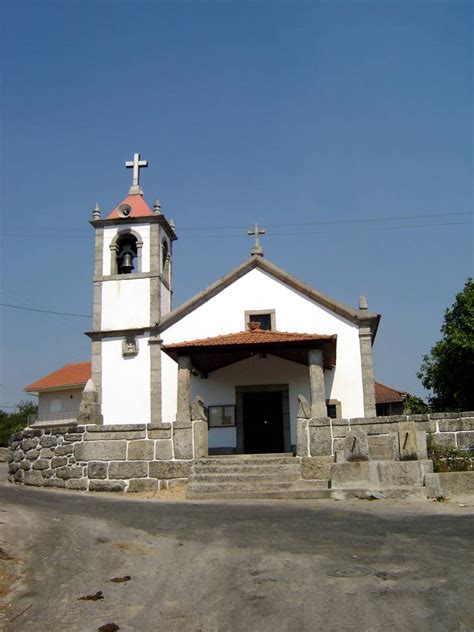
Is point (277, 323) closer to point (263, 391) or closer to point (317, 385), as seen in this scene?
point (263, 391)

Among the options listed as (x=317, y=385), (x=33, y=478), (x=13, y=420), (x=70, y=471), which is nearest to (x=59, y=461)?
(x=70, y=471)

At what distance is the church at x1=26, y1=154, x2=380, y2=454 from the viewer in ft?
61.6

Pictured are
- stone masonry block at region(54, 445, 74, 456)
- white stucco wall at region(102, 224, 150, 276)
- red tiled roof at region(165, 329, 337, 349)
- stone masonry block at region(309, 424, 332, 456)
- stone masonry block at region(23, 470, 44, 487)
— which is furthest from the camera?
white stucco wall at region(102, 224, 150, 276)

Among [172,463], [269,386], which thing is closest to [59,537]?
[172,463]

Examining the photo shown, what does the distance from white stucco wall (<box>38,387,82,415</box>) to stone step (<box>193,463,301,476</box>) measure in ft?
87.8

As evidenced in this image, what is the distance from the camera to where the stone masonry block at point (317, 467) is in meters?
12.4

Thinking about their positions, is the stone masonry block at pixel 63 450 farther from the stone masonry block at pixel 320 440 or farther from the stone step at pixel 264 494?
the stone masonry block at pixel 320 440

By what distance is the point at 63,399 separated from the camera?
131 ft

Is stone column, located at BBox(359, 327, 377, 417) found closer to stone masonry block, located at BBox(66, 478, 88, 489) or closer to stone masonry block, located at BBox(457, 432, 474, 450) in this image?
stone masonry block, located at BBox(457, 432, 474, 450)

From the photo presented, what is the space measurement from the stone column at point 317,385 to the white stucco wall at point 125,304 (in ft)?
22.3

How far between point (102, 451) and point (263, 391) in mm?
6460

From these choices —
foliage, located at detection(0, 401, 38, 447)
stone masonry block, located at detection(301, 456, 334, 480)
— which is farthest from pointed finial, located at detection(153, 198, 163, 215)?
foliage, located at detection(0, 401, 38, 447)

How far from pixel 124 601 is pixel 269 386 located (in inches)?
553

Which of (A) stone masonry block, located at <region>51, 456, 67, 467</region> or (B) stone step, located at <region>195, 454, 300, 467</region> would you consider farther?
(A) stone masonry block, located at <region>51, 456, 67, 467</region>
